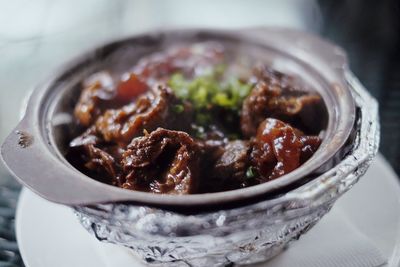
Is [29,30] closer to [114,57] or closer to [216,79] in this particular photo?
[114,57]

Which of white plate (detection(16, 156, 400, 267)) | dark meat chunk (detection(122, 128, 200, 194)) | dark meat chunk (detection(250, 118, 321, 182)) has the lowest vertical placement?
white plate (detection(16, 156, 400, 267))

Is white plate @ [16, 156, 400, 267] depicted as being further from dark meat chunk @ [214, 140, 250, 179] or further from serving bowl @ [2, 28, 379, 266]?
dark meat chunk @ [214, 140, 250, 179]

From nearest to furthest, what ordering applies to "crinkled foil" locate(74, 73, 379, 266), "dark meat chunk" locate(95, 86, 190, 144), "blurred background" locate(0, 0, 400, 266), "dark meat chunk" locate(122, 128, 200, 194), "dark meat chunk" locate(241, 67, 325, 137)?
"crinkled foil" locate(74, 73, 379, 266) < "dark meat chunk" locate(122, 128, 200, 194) < "dark meat chunk" locate(95, 86, 190, 144) < "dark meat chunk" locate(241, 67, 325, 137) < "blurred background" locate(0, 0, 400, 266)

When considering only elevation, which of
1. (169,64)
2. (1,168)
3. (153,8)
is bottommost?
(1,168)

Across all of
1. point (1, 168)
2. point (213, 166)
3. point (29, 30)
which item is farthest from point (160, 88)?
point (29, 30)

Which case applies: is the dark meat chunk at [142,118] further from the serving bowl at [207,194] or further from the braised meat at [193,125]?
the serving bowl at [207,194]

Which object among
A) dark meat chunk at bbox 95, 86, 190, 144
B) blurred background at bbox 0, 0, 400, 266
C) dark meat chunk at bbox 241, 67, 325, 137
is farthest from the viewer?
blurred background at bbox 0, 0, 400, 266

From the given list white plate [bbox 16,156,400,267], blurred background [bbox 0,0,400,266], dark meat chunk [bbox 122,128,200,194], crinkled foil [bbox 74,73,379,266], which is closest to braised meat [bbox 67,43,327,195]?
dark meat chunk [bbox 122,128,200,194]

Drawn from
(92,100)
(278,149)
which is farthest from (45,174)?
(278,149)

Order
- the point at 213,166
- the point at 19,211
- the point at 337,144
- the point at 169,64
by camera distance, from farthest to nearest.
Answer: the point at 169,64
the point at 19,211
the point at 213,166
the point at 337,144
